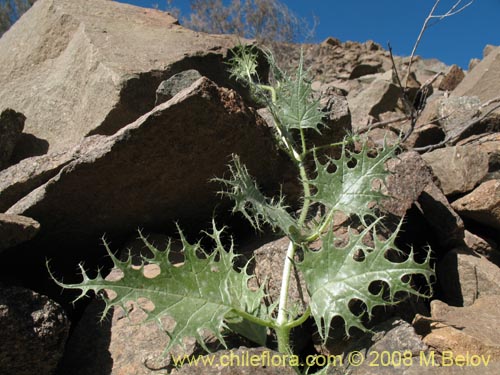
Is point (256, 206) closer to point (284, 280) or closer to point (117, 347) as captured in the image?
point (284, 280)

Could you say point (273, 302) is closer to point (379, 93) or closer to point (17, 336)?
point (17, 336)

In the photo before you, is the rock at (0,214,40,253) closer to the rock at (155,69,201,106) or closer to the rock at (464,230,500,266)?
the rock at (155,69,201,106)

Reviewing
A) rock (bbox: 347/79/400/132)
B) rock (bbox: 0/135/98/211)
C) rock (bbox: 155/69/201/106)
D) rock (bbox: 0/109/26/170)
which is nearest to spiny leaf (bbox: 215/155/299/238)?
rock (bbox: 0/135/98/211)

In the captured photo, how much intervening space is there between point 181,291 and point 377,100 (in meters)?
3.89

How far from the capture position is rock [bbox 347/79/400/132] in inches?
199

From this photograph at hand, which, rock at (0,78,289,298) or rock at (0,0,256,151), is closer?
rock at (0,78,289,298)

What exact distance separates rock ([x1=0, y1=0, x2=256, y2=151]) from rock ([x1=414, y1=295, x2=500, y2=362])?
2.04 metres

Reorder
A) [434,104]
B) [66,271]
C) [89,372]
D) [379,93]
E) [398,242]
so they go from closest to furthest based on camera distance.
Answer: [89,372] → [398,242] → [66,271] → [434,104] → [379,93]

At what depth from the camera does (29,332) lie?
1753 mm

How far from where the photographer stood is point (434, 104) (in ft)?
14.5

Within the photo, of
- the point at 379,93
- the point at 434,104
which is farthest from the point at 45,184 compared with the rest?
the point at 379,93

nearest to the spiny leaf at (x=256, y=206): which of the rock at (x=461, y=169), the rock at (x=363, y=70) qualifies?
the rock at (x=461, y=169)

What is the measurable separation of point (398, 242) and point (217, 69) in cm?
184

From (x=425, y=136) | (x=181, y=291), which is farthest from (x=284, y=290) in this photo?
(x=425, y=136)
